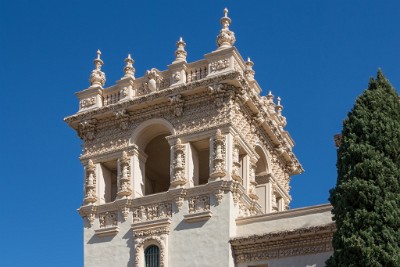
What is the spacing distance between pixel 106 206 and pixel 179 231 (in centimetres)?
323

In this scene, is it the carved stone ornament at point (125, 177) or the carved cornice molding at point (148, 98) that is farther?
the carved stone ornament at point (125, 177)

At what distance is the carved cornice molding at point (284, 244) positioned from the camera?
31281 mm

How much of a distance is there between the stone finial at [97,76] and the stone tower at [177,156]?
0.05 m

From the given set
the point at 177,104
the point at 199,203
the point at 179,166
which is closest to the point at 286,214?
the point at 199,203

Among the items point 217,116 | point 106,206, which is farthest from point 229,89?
point 106,206

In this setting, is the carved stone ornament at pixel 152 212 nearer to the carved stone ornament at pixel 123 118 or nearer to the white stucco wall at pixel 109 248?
the white stucco wall at pixel 109 248

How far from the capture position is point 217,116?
3422 centimetres

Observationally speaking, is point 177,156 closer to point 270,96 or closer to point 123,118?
point 123,118

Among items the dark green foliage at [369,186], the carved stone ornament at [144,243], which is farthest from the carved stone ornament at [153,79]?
the dark green foliage at [369,186]

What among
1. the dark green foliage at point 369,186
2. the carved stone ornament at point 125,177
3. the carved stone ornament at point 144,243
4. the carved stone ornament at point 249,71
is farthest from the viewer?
the carved stone ornament at point 249,71

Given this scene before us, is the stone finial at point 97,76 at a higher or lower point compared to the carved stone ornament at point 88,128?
higher

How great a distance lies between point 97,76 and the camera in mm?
37781

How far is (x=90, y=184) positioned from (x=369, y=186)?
40.2 feet

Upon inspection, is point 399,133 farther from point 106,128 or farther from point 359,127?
point 106,128
